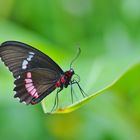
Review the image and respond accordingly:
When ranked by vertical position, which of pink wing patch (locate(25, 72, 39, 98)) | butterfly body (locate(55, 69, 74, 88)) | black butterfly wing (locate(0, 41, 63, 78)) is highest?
black butterfly wing (locate(0, 41, 63, 78))

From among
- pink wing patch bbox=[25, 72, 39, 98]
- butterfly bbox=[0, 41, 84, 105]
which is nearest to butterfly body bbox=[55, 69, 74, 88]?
butterfly bbox=[0, 41, 84, 105]

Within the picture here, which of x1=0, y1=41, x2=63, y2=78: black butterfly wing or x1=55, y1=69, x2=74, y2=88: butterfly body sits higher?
x1=0, y1=41, x2=63, y2=78: black butterfly wing

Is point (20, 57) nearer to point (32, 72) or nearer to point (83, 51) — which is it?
point (32, 72)

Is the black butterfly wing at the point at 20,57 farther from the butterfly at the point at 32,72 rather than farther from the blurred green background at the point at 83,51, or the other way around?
the blurred green background at the point at 83,51

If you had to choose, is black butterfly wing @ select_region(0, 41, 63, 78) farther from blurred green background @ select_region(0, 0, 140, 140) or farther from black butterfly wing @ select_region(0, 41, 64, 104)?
blurred green background @ select_region(0, 0, 140, 140)

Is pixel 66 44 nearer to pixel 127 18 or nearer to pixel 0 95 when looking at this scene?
pixel 127 18

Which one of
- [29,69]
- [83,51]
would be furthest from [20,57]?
[83,51]

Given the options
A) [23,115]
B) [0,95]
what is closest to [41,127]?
[23,115]

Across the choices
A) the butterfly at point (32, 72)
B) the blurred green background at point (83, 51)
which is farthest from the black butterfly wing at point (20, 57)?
the blurred green background at point (83, 51)
